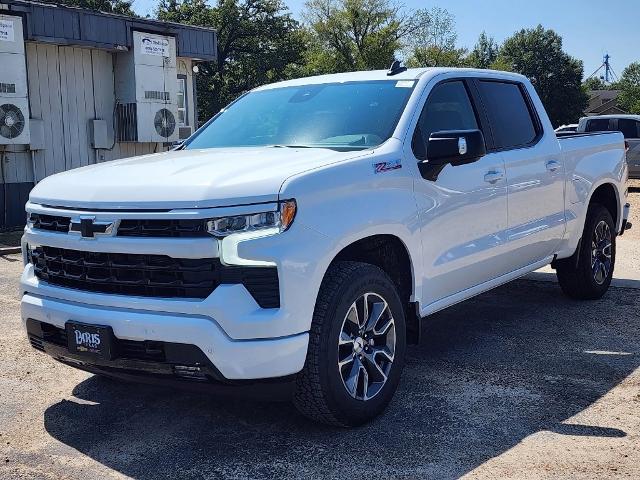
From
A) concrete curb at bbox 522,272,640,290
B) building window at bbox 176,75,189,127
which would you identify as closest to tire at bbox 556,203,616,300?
concrete curb at bbox 522,272,640,290

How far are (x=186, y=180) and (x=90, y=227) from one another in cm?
52

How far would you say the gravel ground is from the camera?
11.6 feet

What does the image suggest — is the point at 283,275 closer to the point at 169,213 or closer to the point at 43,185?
the point at 169,213

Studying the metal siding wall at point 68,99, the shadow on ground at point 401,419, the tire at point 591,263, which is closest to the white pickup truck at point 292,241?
the shadow on ground at point 401,419

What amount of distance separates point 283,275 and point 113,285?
88 centimetres

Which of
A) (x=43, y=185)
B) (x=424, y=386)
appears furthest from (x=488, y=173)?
(x=43, y=185)

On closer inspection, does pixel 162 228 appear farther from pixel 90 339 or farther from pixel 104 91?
pixel 104 91

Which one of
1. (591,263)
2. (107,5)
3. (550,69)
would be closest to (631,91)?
(550,69)

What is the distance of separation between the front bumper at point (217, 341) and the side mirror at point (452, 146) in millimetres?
1443

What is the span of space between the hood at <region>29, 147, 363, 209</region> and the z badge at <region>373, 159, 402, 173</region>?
4.9 inches

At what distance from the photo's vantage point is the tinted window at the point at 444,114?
15.0ft

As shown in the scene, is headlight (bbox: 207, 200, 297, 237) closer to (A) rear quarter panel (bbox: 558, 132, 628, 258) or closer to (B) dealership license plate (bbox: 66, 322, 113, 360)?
(B) dealership license plate (bbox: 66, 322, 113, 360)

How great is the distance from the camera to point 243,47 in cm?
4559

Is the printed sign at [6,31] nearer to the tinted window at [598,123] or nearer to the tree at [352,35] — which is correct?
the tinted window at [598,123]
